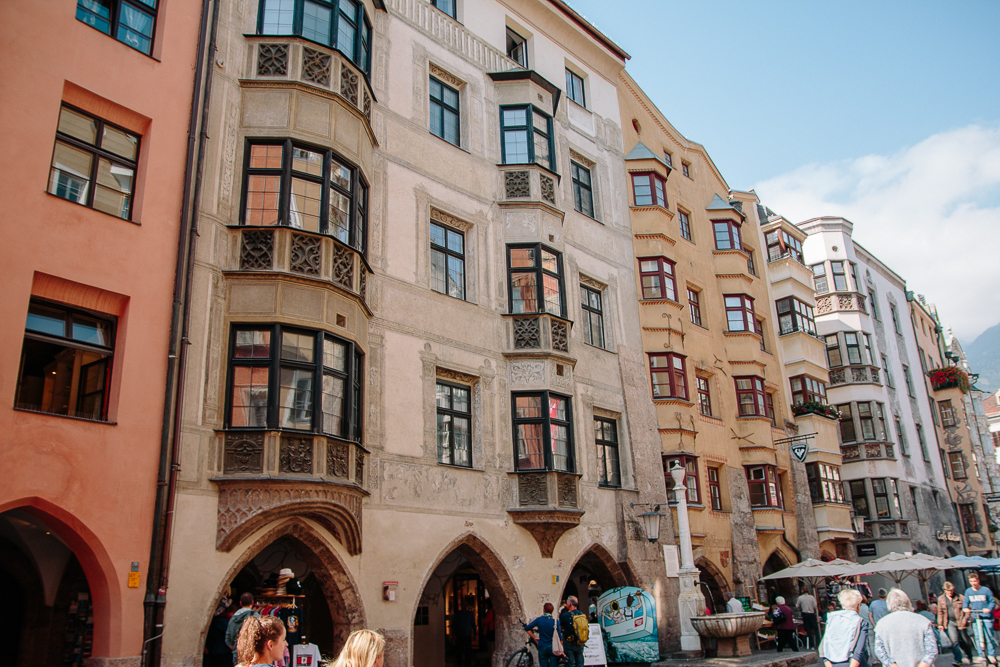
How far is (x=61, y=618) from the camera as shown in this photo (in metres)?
13.5

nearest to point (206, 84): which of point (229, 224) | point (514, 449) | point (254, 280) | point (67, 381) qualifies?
point (229, 224)

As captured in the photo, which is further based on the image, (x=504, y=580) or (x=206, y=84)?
(x=504, y=580)

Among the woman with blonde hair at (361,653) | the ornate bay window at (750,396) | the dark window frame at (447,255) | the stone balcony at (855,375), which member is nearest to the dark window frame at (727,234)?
the ornate bay window at (750,396)

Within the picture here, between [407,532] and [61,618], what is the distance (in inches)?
244

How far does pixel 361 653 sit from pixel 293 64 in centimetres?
1344

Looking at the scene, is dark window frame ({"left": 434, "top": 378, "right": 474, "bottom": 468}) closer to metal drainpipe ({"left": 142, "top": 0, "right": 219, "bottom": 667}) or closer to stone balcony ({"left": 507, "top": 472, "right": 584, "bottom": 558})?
stone balcony ({"left": 507, "top": 472, "right": 584, "bottom": 558})

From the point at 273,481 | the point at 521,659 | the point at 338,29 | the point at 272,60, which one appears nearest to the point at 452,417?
the point at 521,659

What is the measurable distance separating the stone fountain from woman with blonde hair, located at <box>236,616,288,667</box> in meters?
16.2

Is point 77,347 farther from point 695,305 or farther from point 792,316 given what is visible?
point 792,316

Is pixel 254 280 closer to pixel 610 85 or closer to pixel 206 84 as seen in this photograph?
pixel 206 84

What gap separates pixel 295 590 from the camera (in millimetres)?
13438

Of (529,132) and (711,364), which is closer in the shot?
(529,132)

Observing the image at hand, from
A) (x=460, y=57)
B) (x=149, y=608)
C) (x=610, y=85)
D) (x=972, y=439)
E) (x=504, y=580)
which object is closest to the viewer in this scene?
(x=149, y=608)

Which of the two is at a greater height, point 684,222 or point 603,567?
point 684,222
